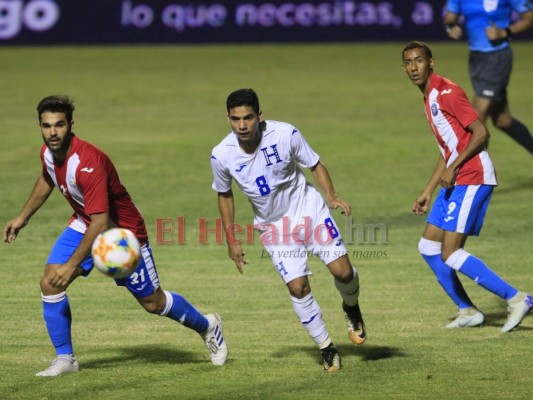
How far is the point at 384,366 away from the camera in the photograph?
8250 mm

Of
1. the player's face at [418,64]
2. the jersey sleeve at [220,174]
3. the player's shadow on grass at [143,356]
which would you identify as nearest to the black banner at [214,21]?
the player's face at [418,64]

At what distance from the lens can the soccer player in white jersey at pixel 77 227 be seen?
305 inches

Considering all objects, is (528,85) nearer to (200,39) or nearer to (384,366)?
(200,39)

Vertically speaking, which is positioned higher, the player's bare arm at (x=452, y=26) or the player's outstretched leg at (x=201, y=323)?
the player's bare arm at (x=452, y=26)

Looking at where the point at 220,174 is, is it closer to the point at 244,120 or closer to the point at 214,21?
the point at 244,120

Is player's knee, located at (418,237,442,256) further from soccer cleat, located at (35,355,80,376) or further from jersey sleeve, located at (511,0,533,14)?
jersey sleeve, located at (511,0,533,14)

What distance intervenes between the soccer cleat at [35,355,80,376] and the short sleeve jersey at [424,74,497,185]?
328cm

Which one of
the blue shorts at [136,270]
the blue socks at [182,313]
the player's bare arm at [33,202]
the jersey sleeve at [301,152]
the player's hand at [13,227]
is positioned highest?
the jersey sleeve at [301,152]

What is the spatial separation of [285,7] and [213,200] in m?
12.3

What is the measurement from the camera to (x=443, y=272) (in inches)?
370

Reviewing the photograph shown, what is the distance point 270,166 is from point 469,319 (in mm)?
2355

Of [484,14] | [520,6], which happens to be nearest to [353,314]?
[484,14]

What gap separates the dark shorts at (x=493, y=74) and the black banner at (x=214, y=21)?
11608 mm

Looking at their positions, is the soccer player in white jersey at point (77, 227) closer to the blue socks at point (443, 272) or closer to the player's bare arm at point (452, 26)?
the blue socks at point (443, 272)
